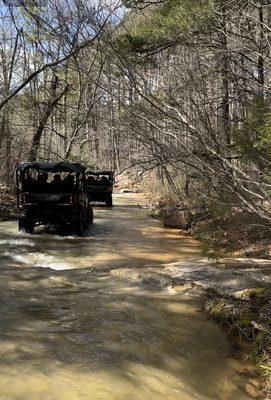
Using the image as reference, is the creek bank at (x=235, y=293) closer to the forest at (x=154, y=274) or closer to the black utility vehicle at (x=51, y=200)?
the forest at (x=154, y=274)

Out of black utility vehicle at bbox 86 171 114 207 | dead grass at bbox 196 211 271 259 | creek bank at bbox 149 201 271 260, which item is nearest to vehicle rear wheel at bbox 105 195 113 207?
black utility vehicle at bbox 86 171 114 207

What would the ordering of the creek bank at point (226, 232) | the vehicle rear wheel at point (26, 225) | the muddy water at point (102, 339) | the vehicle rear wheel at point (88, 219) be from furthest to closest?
1. the vehicle rear wheel at point (88, 219)
2. the vehicle rear wheel at point (26, 225)
3. the creek bank at point (226, 232)
4. the muddy water at point (102, 339)

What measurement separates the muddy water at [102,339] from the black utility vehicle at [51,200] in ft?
10.0

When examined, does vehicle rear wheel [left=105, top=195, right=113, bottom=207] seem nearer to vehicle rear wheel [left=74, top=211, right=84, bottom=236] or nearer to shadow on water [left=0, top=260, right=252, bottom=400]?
vehicle rear wheel [left=74, top=211, right=84, bottom=236]

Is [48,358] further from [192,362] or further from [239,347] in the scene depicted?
[239,347]

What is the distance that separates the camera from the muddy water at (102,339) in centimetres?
407

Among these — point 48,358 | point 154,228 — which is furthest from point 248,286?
point 154,228

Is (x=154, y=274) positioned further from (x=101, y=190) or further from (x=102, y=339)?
(x=101, y=190)

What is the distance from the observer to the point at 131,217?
62.3 ft

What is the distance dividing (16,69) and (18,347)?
59.7ft

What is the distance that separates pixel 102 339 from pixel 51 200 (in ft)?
25.0

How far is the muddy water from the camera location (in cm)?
407

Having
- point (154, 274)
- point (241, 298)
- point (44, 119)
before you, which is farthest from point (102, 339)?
point (44, 119)

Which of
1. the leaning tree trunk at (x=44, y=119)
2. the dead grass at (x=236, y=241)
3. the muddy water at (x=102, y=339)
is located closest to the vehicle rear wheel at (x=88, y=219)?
Result: the dead grass at (x=236, y=241)
